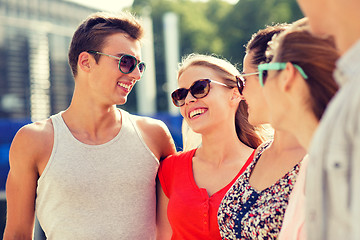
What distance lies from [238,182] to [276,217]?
426mm

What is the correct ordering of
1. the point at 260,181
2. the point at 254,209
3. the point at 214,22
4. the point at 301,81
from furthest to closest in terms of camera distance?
the point at 214,22
the point at 260,181
the point at 254,209
the point at 301,81

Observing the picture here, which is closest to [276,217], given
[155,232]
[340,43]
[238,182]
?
[238,182]

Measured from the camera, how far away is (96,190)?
2861 millimetres

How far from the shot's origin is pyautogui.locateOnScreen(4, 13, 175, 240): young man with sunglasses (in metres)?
2.81

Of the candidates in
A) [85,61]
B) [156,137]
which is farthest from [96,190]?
[85,61]

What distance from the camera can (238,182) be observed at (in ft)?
8.11

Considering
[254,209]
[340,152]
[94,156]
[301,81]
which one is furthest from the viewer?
[94,156]

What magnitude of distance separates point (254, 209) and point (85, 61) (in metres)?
1.71

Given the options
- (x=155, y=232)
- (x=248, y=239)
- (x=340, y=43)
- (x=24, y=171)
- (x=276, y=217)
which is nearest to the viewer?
(x=340, y=43)

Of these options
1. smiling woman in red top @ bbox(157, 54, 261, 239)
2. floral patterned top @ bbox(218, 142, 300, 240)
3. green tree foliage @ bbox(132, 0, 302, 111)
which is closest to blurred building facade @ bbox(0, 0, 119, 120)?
green tree foliage @ bbox(132, 0, 302, 111)

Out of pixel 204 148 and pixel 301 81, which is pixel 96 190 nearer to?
pixel 204 148

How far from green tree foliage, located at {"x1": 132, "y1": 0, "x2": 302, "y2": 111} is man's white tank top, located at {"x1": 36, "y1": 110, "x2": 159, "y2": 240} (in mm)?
29511

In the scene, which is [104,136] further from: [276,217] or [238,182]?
[276,217]

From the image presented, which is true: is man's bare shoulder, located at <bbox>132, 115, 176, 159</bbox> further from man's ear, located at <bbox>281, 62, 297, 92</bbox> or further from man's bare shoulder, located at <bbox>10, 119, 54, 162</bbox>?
man's ear, located at <bbox>281, 62, 297, 92</bbox>
